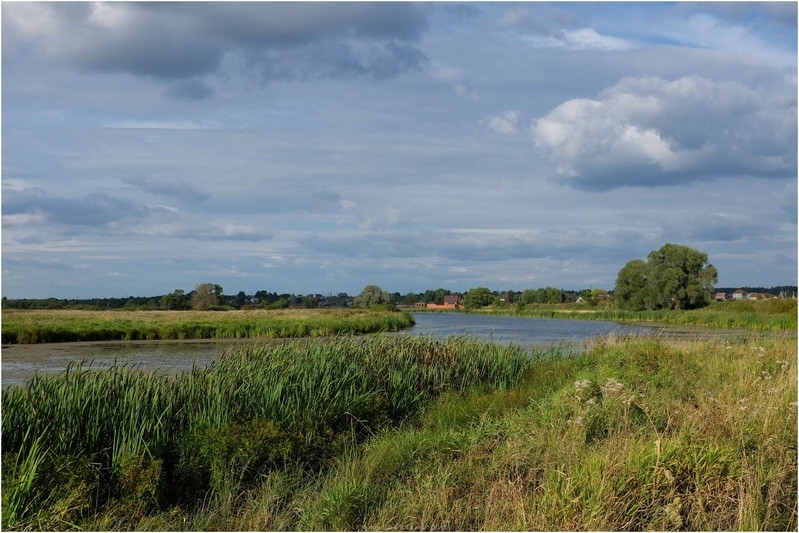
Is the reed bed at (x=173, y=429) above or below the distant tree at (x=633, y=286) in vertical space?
below

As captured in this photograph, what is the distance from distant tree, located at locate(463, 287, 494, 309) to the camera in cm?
Result: 9912

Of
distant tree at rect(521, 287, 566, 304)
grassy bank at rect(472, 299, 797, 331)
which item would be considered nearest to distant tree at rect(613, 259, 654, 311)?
grassy bank at rect(472, 299, 797, 331)

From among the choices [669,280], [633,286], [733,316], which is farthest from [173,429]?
[633,286]

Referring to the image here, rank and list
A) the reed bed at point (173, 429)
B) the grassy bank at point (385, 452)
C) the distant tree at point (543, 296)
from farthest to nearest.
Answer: the distant tree at point (543, 296), the reed bed at point (173, 429), the grassy bank at point (385, 452)

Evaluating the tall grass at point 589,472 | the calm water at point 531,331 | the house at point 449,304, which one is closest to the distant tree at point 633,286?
the calm water at point 531,331

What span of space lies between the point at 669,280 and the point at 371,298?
87.1 feet

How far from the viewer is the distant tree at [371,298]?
65688 mm

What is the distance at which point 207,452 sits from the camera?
7477 mm

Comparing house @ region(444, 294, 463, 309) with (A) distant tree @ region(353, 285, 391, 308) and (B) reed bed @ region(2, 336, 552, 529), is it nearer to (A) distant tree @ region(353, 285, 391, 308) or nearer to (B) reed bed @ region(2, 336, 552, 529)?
(A) distant tree @ region(353, 285, 391, 308)

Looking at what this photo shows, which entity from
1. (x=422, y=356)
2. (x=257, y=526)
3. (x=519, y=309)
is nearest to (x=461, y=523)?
(x=257, y=526)

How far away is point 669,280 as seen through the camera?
196 ft

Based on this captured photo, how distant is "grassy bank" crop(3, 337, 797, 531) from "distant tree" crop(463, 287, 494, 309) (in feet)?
288

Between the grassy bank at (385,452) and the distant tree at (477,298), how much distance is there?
8783 cm

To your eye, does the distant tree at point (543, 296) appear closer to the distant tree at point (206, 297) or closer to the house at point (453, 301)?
the house at point (453, 301)
